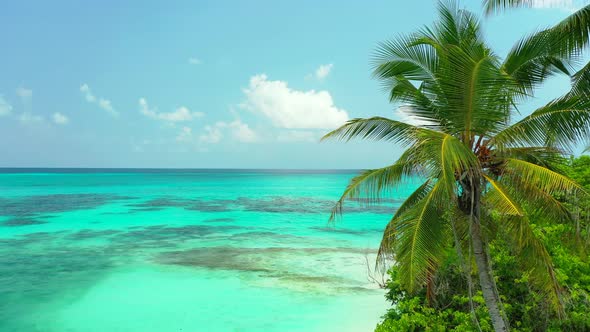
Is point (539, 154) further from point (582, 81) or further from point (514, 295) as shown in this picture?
point (514, 295)

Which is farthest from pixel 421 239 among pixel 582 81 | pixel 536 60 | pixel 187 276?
pixel 187 276

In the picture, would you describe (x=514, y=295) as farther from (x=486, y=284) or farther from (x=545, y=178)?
(x=545, y=178)

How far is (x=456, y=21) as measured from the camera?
626cm

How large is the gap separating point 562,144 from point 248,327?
8248mm

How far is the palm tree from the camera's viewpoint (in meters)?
4.99

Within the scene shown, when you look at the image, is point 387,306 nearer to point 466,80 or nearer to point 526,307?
point 526,307

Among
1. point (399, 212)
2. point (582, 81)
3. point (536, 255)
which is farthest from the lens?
point (582, 81)

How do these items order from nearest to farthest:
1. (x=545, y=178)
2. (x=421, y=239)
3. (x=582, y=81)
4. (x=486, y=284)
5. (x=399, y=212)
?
(x=545, y=178) → (x=421, y=239) → (x=486, y=284) → (x=399, y=212) → (x=582, y=81)

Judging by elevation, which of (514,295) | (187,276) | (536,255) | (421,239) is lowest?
(187,276)

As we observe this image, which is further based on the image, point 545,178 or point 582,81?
point 582,81

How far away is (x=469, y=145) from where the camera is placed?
17.7 feet

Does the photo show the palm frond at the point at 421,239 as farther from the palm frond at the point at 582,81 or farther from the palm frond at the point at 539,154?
the palm frond at the point at 582,81

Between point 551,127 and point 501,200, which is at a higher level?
point 551,127

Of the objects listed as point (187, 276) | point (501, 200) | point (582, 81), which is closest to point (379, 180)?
point (501, 200)
